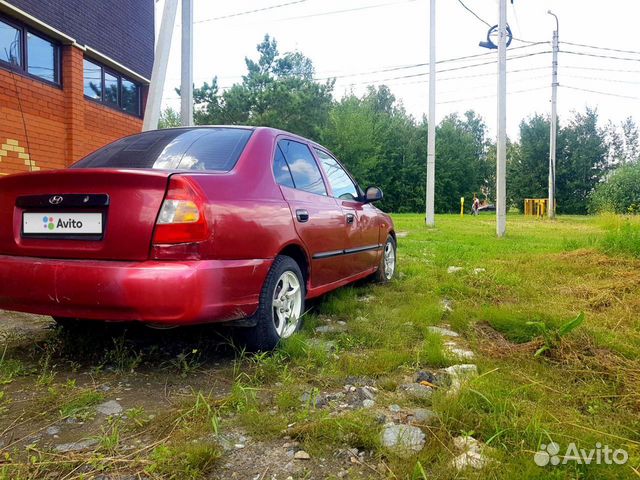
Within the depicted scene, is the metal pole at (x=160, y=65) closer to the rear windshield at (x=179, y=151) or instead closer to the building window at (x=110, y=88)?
the rear windshield at (x=179, y=151)

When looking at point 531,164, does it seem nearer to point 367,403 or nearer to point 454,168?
point 454,168

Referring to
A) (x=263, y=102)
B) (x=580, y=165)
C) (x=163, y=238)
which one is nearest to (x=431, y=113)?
(x=163, y=238)

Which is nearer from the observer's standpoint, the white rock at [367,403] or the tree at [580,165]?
the white rock at [367,403]

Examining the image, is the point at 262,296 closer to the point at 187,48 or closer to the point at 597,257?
the point at 597,257

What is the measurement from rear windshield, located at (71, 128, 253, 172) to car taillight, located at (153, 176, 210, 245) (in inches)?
17.2

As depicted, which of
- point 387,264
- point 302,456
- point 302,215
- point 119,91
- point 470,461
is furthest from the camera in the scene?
point 119,91

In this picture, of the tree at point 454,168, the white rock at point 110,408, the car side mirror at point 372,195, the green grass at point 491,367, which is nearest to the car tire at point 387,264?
the green grass at point 491,367

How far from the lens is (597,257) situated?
608 cm

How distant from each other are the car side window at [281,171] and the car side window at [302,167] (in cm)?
5

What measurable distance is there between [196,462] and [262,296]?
1.17 metres

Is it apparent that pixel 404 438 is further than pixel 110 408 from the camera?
No

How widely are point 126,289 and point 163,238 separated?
0.99 ft

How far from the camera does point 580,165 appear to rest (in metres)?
43.4

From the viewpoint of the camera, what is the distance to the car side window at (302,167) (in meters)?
3.47
